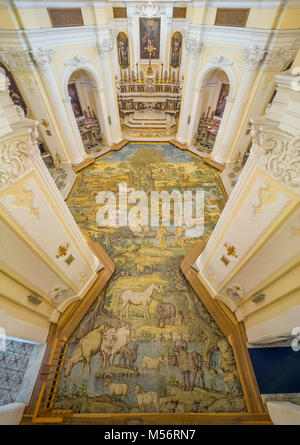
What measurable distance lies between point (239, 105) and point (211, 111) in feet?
14.0

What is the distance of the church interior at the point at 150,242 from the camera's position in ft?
9.90

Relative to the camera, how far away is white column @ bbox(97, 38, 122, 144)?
848cm

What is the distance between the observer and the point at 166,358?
457 cm

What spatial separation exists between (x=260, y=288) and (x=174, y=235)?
3.63 m

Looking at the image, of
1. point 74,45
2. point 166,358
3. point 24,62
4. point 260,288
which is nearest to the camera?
point 260,288

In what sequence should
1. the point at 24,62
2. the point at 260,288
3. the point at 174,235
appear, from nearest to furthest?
the point at 260,288 → the point at 24,62 → the point at 174,235

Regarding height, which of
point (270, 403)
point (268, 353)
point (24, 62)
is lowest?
point (270, 403)

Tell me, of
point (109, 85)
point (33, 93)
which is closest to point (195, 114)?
point (109, 85)

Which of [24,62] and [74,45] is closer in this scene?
[24,62]

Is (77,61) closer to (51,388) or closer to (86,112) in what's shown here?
(86,112)

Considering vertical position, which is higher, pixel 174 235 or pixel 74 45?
pixel 74 45

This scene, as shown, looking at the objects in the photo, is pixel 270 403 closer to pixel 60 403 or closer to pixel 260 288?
pixel 260 288

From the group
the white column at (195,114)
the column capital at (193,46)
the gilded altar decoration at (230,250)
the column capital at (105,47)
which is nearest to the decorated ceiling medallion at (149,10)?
the column capital at (105,47)
